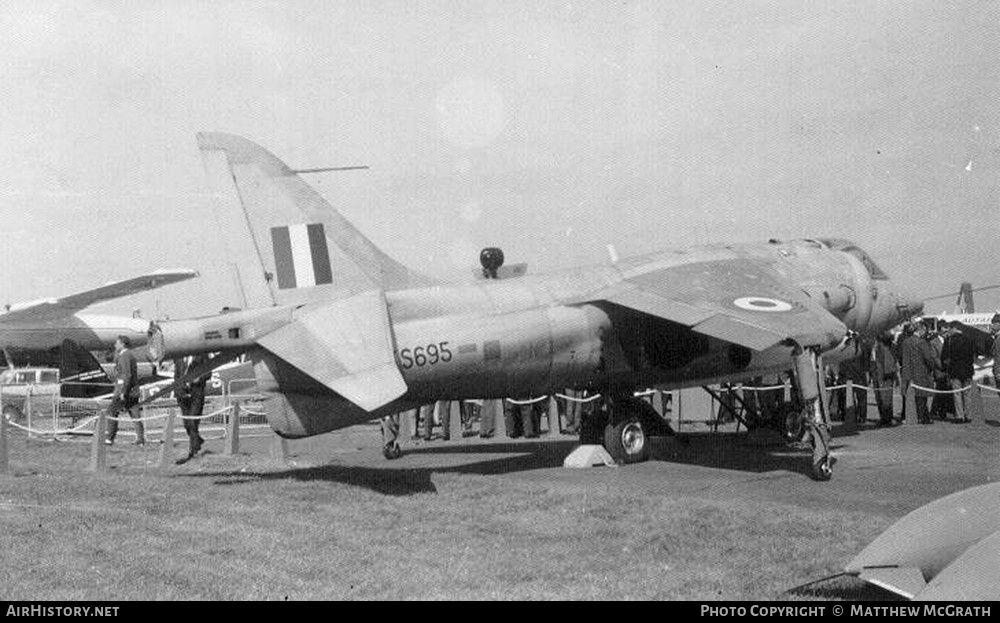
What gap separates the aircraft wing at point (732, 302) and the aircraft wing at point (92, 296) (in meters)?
27.7

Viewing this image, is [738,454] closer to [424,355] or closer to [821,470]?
[821,470]

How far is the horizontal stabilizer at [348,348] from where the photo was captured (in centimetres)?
1005

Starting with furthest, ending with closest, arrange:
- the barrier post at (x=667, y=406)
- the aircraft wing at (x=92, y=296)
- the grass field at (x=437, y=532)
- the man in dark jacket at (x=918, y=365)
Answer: the aircraft wing at (x=92, y=296) → the barrier post at (x=667, y=406) → the man in dark jacket at (x=918, y=365) → the grass field at (x=437, y=532)

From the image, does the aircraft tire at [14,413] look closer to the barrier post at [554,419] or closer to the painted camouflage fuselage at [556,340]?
the barrier post at [554,419]

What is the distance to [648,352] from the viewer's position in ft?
44.3

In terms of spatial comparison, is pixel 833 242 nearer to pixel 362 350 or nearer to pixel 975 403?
pixel 975 403

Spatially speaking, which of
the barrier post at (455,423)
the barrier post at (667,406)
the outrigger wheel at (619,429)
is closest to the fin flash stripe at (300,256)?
the outrigger wheel at (619,429)

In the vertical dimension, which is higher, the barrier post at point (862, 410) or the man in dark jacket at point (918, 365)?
the man in dark jacket at point (918, 365)

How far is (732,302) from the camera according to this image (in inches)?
487

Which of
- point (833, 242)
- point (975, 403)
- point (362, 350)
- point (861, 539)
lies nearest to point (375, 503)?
point (362, 350)

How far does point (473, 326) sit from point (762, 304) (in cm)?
375

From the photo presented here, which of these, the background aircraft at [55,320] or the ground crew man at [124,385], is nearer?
the ground crew man at [124,385]

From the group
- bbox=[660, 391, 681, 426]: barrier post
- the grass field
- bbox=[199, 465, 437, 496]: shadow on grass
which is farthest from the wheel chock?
bbox=[660, 391, 681, 426]: barrier post

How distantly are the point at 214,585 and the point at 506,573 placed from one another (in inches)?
78.6
